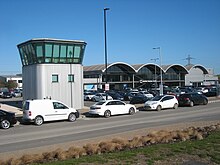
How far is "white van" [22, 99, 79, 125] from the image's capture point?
70.4 feet

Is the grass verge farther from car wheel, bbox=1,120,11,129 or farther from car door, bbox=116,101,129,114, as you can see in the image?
car door, bbox=116,101,129,114

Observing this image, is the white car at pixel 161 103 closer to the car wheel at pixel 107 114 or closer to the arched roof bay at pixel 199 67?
the car wheel at pixel 107 114

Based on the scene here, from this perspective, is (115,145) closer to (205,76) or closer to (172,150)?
(172,150)

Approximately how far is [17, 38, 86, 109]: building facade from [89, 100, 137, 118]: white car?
5.84 meters

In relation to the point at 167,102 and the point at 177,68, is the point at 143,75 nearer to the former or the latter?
the point at 177,68

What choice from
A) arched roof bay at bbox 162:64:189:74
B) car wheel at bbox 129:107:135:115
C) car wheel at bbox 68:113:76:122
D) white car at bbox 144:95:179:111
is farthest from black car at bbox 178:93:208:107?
arched roof bay at bbox 162:64:189:74

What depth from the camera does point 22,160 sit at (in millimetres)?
9078

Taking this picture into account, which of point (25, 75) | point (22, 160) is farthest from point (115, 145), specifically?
point (25, 75)

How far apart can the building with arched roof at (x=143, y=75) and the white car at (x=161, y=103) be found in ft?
171

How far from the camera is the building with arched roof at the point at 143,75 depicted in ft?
289

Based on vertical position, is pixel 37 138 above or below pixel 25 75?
below

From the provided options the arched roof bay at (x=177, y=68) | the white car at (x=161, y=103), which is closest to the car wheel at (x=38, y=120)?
the white car at (x=161, y=103)

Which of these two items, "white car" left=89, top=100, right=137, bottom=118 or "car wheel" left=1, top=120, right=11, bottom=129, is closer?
"car wheel" left=1, top=120, right=11, bottom=129

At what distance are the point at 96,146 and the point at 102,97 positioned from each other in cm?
3621
